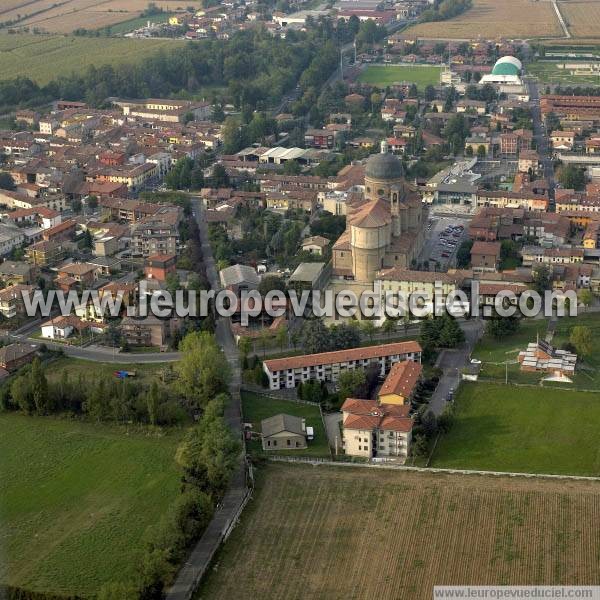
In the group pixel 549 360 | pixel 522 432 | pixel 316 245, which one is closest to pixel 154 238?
pixel 316 245

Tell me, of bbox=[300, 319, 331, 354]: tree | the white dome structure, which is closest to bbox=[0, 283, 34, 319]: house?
bbox=[300, 319, 331, 354]: tree

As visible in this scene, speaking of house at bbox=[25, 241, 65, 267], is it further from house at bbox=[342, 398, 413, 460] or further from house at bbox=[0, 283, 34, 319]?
house at bbox=[342, 398, 413, 460]

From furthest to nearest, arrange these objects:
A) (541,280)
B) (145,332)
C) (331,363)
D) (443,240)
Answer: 1. (443,240)
2. (541,280)
3. (145,332)
4. (331,363)

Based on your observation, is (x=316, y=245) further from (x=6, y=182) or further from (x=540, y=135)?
(x=540, y=135)

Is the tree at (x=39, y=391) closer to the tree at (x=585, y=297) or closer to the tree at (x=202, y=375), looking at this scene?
the tree at (x=202, y=375)

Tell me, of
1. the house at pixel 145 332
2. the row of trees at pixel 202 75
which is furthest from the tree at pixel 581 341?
the row of trees at pixel 202 75

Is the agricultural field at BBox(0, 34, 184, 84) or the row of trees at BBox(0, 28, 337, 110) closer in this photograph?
the row of trees at BBox(0, 28, 337, 110)
